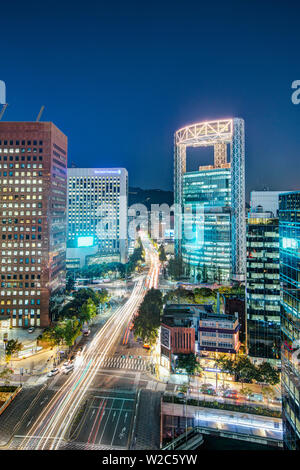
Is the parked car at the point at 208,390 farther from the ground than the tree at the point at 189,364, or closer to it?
closer to it

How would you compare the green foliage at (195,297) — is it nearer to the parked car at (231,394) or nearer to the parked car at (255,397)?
the parked car at (231,394)

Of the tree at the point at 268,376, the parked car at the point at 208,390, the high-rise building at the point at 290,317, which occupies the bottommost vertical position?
the parked car at the point at 208,390

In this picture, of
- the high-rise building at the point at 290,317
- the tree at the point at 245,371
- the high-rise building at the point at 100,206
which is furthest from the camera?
the high-rise building at the point at 100,206

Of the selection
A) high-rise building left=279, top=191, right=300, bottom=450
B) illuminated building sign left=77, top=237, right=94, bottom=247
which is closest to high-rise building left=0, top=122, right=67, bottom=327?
illuminated building sign left=77, top=237, right=94, bottom=247

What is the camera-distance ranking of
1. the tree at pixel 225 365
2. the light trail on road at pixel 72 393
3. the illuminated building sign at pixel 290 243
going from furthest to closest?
the tree at pixel 225 365 < the light trail on road at pixel 72 393 < the illuminated building sign at pixel 290 243

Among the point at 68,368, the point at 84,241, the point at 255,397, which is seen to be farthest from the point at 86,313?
the point at 84,241

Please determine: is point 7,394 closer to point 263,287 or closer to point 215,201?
point 263,287

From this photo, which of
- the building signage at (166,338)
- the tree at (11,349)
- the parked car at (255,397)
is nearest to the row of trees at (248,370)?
the parked car at (255,397)
